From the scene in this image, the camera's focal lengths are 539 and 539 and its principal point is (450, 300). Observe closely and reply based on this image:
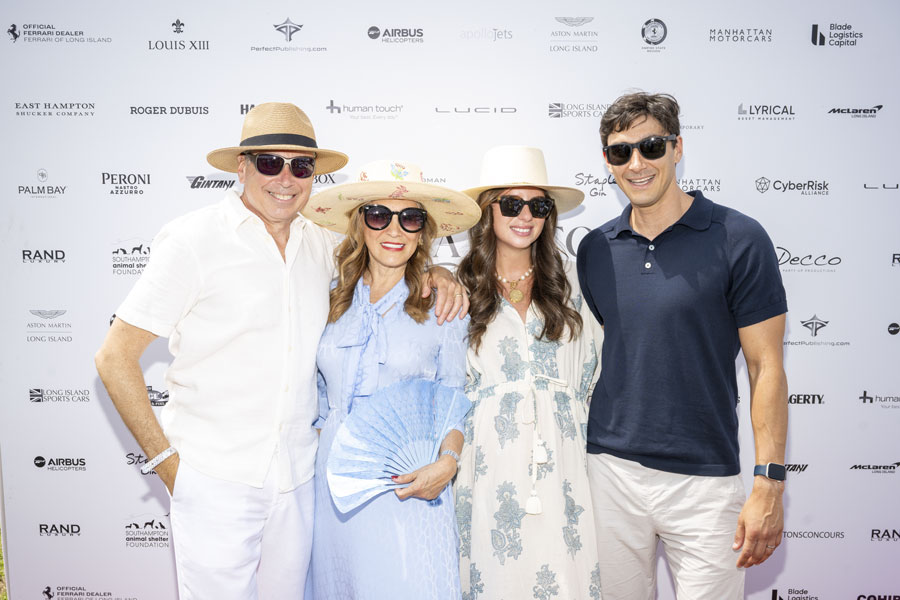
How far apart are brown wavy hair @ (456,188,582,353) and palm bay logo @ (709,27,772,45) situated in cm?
185

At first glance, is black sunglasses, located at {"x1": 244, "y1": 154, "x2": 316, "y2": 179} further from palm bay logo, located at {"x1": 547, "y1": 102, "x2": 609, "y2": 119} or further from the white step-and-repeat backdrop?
palm bay logo, located at {"x1": 547, "y1": 102, "x2": 609, "y2": 119}

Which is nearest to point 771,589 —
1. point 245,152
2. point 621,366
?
point 621,366

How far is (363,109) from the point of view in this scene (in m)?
3.42

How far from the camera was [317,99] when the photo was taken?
3416mm

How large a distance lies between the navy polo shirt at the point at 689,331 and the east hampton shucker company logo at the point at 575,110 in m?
1.37

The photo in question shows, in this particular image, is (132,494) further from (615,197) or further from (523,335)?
(615,197)

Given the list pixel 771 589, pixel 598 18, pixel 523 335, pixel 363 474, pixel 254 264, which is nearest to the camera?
pixel 363 474

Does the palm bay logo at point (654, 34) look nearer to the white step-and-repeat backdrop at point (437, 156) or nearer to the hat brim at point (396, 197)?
the white step-and-repeat backdrop at point (437, 156)

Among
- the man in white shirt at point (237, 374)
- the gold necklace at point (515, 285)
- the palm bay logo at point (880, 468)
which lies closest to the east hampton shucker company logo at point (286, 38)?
the man in white shirt at point (237, 374)

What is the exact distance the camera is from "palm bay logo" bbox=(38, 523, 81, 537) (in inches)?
143

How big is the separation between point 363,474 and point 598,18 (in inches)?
120

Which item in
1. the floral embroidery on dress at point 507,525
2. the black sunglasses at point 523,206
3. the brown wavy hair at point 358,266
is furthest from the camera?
the black sunglasses at point 523,206

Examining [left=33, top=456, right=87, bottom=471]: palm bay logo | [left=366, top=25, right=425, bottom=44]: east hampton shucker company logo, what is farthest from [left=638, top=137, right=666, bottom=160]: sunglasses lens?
[left=33, top=456, right=87, bottom=471]: palm bay logo

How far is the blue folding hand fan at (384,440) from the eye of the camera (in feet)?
6.70
